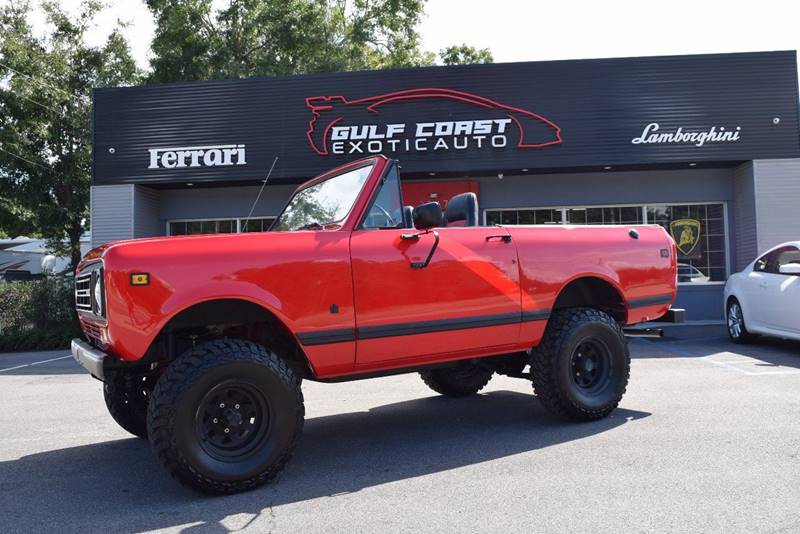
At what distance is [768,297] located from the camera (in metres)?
8.83

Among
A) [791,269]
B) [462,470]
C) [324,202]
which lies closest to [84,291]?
[324,202]

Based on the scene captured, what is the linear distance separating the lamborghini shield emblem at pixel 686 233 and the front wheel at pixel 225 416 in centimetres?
1231

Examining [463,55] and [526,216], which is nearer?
[526,216]

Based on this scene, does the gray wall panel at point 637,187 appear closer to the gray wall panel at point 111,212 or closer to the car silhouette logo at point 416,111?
the car silhouette logo at point 416,111

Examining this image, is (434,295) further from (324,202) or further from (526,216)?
(526,216)

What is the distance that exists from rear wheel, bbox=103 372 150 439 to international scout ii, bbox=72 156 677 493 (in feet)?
0.04

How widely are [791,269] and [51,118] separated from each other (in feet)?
69.6

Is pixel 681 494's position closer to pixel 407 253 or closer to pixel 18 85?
pixel 407 253

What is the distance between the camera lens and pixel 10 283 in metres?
13.9

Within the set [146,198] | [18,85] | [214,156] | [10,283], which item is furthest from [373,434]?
[18,85]

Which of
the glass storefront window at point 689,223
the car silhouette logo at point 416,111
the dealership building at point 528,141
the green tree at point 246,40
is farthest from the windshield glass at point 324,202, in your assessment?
the green tree at point 246,40

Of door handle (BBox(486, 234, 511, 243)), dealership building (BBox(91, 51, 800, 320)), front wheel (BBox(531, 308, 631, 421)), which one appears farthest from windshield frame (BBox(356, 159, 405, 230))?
dealership building (BBox(91, 51, 800, 320))

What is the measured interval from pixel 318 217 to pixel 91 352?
1.81 metres

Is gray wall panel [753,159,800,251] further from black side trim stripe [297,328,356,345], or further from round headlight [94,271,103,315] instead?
round headlight [94,271,103,315]
